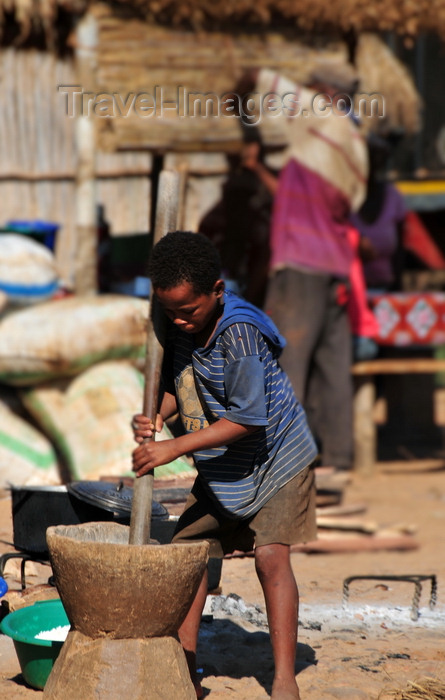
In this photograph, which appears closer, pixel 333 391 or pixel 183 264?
pixel 183 264

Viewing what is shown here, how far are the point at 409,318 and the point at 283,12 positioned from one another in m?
2.40

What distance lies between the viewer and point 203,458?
2.74m

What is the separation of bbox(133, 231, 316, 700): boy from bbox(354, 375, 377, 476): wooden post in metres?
4.23

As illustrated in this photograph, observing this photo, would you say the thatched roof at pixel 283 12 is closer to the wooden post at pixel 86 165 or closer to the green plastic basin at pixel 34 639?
the wooden post at pixel 86 165

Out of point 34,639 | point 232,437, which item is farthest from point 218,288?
point 34,639

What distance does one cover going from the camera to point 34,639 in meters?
2.73

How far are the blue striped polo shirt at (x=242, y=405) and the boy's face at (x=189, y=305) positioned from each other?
2.0 inches

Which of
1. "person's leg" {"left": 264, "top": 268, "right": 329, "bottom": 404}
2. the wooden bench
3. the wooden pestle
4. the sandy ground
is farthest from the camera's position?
the wooden bench

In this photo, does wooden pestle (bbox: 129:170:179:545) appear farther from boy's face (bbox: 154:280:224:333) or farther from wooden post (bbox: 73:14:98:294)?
wooden post (bbox: 73:14:98:294)

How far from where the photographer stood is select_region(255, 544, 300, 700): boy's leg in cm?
266

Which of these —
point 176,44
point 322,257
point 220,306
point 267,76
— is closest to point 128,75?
point 176,44

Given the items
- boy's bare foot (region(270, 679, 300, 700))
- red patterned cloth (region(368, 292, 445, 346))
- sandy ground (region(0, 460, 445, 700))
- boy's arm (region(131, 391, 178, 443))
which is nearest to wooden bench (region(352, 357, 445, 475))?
red patterned cloth (region(368, 292, 445, 346))

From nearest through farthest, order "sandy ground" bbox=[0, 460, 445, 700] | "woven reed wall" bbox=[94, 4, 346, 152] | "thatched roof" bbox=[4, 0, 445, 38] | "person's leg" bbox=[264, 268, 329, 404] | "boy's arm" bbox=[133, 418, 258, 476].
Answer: "boy's arm" bbox=[133, 418, 258, 476] → "sandy ground" bbox=[0, 460, 445, 700] → "person's leg" bbox=[264, 268, 329, 404] → "thatched roof" bbox=[4, 0, 445, 38] → "woven reed wall" bbox=[94, 4, 346, 152]

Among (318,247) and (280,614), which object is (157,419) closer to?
(280,614)
